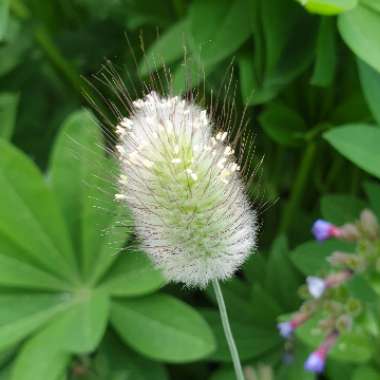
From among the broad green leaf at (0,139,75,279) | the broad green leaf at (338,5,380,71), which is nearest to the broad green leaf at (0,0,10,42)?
the broad green leaf at (0,139,75,279)

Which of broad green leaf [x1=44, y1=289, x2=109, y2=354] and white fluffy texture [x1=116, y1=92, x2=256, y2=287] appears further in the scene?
broad green leaf [x1=44, y1=289, x2=109, y2=354]

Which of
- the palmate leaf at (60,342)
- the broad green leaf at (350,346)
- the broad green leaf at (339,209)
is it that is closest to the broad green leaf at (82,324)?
the palmate leaf at (60,342)

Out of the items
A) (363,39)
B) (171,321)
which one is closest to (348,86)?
(363,39)

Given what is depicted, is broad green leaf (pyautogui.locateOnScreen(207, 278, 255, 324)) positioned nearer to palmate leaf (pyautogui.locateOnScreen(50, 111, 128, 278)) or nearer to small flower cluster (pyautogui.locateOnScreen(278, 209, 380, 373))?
palmate leaf (pyautogui.locateOnScreen(50, 111, 128, 278))

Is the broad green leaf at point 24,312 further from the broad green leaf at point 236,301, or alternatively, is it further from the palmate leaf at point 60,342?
the broad green leaf at point 236,301

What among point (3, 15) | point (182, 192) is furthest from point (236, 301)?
point (3, 15)

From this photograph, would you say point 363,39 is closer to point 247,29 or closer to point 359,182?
point 247,29

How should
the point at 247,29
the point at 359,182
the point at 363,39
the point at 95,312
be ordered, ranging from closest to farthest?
the point at 363,39 → the point at 95,312 → the point at 247,29 → the point at 359,182
